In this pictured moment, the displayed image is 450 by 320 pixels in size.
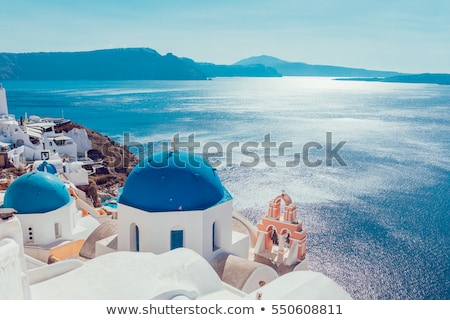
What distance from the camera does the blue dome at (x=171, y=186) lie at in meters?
12.9

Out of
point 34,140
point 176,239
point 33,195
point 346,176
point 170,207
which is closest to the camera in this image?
point 170,207

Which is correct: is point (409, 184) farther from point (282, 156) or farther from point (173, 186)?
point (173, 186)

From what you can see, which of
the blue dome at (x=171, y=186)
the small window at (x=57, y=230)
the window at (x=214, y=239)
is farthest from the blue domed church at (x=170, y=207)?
the small window at (x=57, y=230)

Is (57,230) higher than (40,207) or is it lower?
lower

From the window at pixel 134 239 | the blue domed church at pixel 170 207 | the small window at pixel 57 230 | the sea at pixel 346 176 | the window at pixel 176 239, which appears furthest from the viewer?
the sea at pixel 346 176

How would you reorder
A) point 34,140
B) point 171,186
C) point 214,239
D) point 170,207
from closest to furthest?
point 170,207 < point 171,186 < point 214,239 < point 34,140

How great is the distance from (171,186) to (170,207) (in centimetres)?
66

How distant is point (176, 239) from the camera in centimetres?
1309

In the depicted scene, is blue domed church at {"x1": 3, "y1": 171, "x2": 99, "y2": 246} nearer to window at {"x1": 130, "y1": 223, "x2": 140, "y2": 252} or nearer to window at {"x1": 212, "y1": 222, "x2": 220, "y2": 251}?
window at {"x1": 130, "y1": 223, "x2": 140, "y2": 252}

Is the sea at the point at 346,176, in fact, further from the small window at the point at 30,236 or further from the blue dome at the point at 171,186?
the small window at the point at 30,236

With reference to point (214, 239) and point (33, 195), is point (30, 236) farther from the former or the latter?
point (214, 239)

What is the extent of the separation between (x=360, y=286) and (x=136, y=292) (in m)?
20.5

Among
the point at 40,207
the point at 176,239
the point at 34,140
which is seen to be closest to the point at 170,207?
the point at 176,239

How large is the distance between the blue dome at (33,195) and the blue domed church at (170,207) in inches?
149
